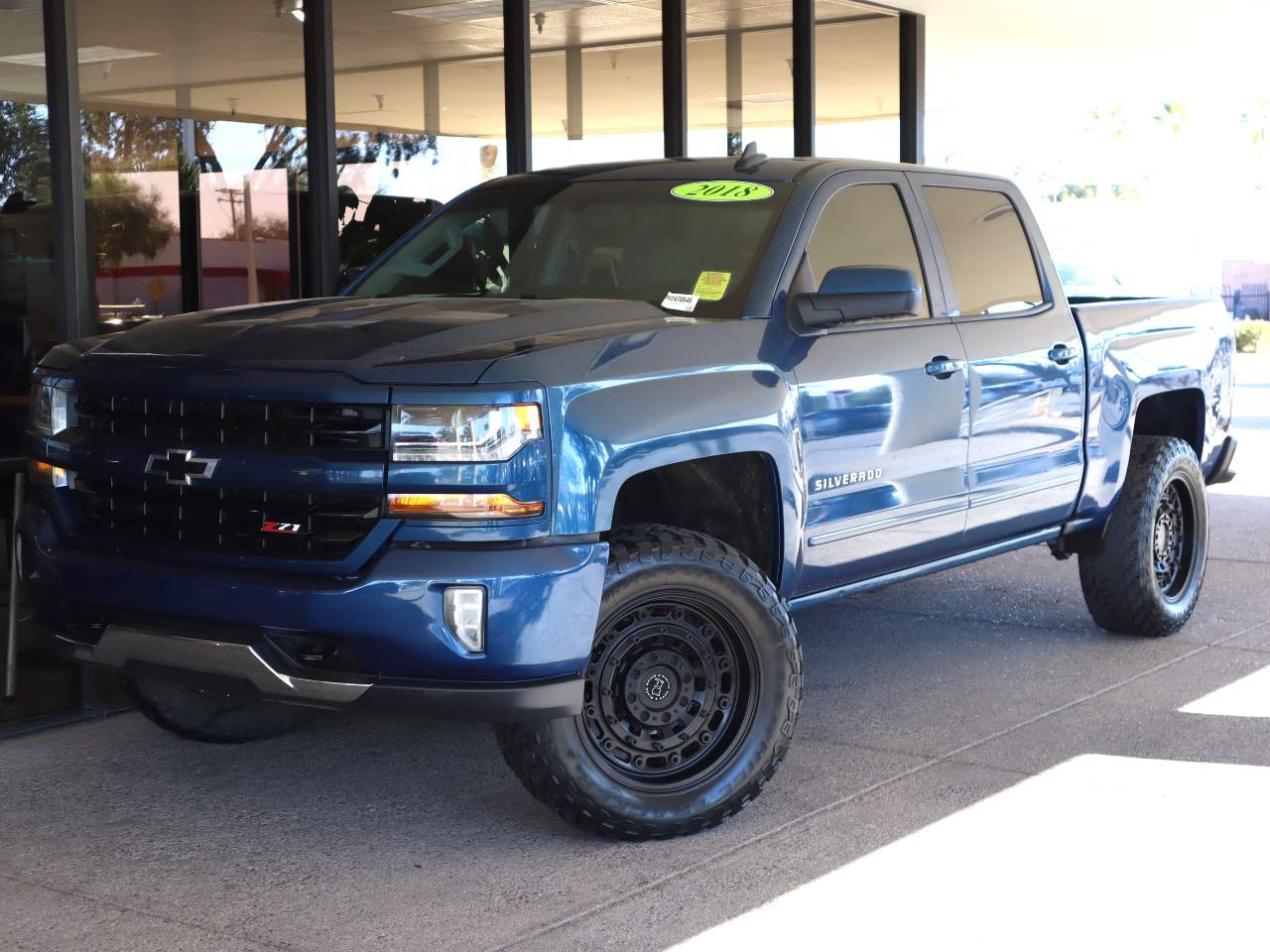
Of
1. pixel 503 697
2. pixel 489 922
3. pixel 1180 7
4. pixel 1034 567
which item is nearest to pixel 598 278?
pixel 503 697

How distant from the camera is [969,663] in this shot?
6.91 m

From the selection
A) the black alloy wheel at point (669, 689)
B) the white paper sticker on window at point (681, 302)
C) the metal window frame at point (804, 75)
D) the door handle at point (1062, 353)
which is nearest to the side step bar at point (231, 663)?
the black alloy wheel at point (669, 689)

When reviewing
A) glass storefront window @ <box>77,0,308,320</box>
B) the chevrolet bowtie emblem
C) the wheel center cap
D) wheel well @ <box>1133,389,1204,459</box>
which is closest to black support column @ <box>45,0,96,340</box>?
glass storefront window @ <box>77,0,308,320</box>

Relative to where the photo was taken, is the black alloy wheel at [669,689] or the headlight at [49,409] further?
the headlight at [49,409]

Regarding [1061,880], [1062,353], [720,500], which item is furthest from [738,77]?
[1061,880]

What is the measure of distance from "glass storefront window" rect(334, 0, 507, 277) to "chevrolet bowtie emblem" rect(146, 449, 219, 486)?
3.60m

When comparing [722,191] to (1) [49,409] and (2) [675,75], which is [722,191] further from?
(2) [675,75]

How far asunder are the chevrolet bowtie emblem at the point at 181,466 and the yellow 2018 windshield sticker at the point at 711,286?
165 cm

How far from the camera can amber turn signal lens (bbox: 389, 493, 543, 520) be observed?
4113 millimetres

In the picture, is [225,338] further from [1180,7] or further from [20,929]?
[1180,7]

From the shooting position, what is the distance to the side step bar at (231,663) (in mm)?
→ 4145

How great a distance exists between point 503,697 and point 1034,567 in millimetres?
5806

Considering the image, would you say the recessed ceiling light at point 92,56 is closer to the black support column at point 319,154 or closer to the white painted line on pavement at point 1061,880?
the black support column at point 319,154

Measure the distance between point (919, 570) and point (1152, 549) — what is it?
1.97 m
